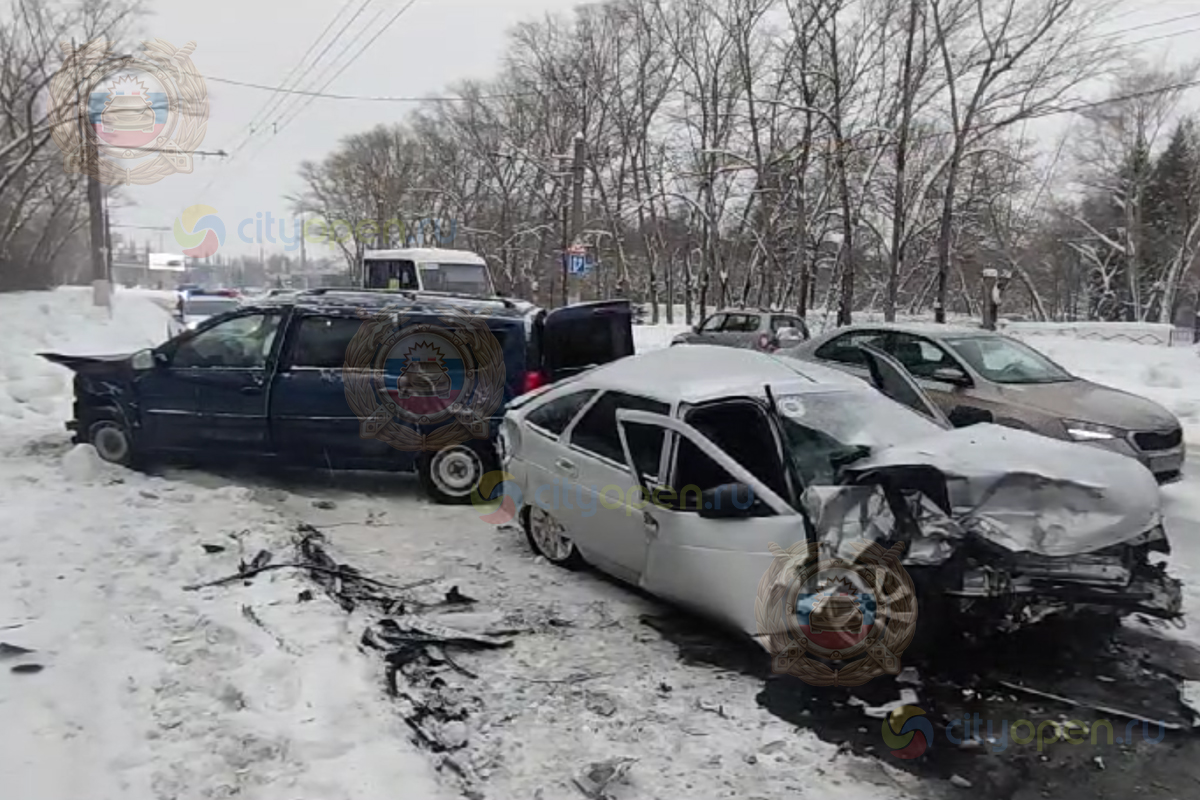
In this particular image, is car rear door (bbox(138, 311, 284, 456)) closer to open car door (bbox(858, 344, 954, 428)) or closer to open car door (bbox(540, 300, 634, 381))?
open car door (bbox(540, 300, 634, 381))

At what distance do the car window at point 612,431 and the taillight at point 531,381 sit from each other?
5.88 ft

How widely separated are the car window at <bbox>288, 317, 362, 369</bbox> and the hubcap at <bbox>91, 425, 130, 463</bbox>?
171cm

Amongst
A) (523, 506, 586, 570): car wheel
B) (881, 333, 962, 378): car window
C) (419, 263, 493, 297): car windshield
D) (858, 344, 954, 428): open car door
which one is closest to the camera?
(523, 506, 586, 570): car wheel

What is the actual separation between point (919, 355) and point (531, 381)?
3.87 metres

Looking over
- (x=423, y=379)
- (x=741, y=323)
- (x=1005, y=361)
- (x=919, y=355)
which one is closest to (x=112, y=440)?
(x=423, y=379)

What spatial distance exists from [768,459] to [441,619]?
1.95 metres

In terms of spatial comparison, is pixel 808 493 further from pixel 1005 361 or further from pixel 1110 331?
pixel 1110 331

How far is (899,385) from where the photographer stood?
6.45m

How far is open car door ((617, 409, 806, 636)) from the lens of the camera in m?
4.14

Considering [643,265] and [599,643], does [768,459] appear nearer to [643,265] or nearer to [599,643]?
[599,643]

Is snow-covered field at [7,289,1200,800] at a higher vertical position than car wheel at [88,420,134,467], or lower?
lower

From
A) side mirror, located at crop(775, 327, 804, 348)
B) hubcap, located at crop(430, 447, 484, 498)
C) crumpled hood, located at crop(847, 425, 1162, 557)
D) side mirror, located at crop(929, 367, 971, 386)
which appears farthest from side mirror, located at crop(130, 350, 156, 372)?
side mirror, located at crop(775, 327, 804, 348)

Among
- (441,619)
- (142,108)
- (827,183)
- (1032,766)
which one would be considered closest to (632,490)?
(441,619)

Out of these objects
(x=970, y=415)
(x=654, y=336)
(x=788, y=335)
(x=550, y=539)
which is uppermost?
(x=788, y=335)
